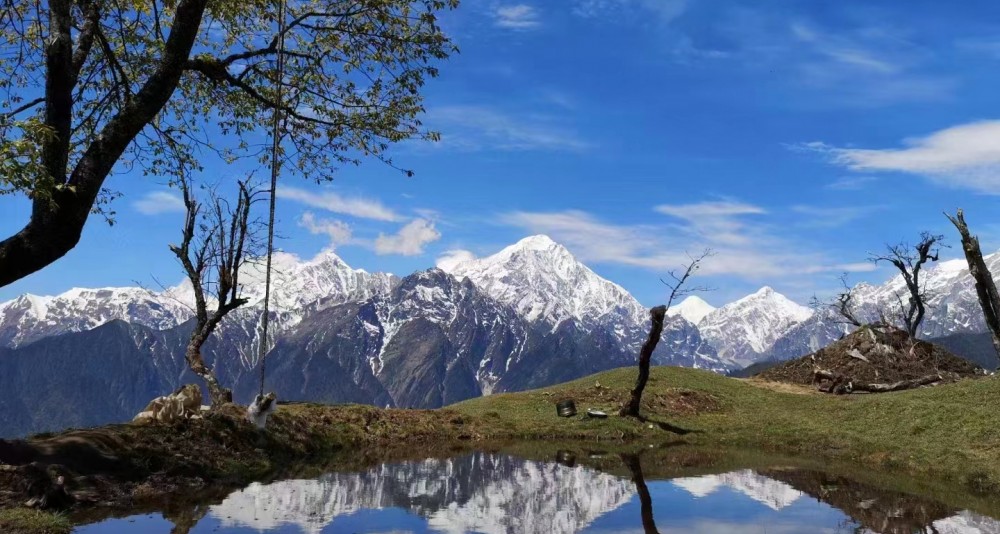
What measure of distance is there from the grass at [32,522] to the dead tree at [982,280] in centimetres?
3521

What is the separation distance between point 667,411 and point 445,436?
15.9 meters

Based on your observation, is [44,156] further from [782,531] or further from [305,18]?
[782,531]

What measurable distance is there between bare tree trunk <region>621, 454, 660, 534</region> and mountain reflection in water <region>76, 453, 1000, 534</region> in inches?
2.3

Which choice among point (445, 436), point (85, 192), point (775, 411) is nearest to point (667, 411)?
point (775, 411)

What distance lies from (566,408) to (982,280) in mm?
22714

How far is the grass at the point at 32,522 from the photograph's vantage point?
45.5 ft

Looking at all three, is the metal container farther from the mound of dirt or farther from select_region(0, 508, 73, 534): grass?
select_region(0, 508, 73, 534): grass

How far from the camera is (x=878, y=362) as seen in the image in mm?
58406

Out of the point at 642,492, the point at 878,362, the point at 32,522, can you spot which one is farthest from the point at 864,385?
→ the point at 32,522

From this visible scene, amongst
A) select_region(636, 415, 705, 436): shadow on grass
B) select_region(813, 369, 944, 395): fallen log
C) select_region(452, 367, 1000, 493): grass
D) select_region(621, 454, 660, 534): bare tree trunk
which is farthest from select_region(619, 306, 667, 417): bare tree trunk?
select_region(813, 369, 944, 395): fallen log

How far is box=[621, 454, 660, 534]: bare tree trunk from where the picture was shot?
1656 centimetres

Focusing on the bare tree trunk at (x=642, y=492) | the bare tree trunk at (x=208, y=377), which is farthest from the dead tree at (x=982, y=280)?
the bare tree trunk at (x=208, y=377)

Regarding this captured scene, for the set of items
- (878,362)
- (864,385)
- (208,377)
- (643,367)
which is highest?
(878,362)

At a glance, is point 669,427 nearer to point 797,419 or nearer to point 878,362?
point 797,419
